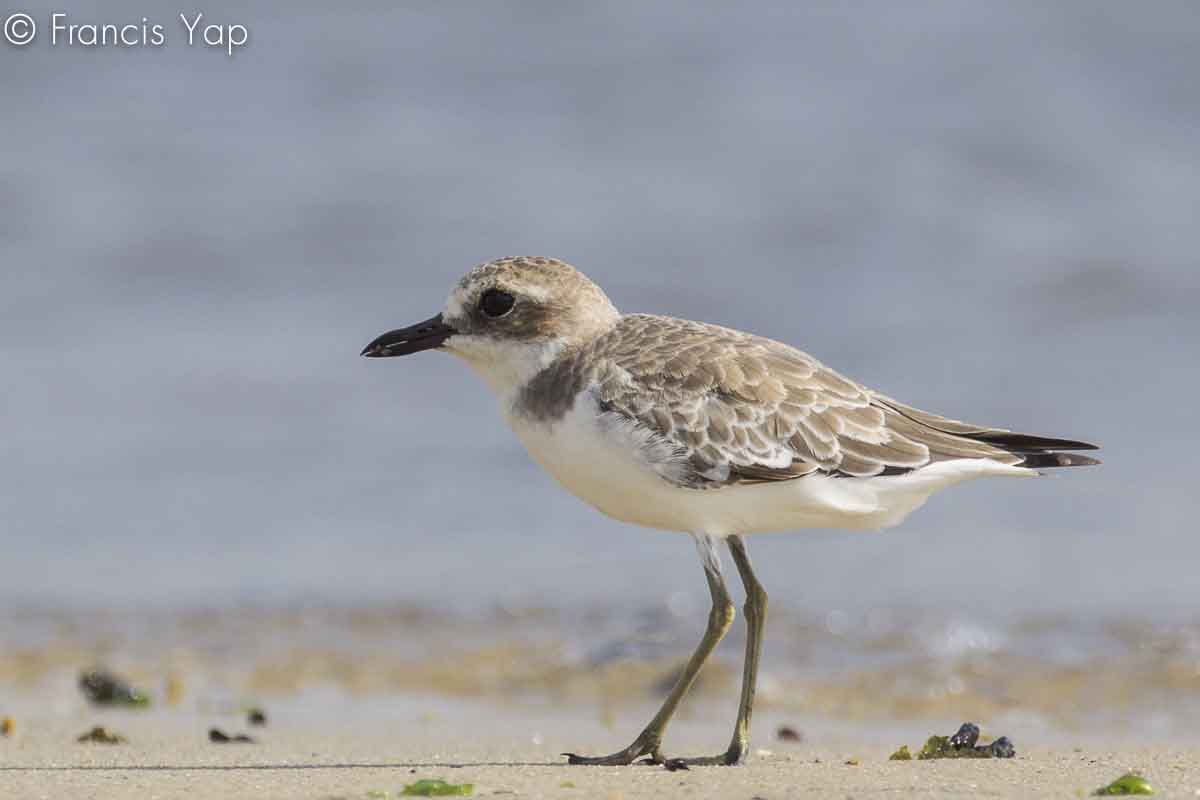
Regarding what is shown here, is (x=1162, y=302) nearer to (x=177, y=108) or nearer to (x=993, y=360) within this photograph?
(x=993, y=360)

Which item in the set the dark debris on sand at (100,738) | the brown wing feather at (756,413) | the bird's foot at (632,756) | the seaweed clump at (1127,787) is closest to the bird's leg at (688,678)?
the bird's foot at (632,756)

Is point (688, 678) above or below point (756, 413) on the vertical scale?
below

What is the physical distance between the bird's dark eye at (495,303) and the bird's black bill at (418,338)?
0.17 metres

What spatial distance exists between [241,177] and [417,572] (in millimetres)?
9168

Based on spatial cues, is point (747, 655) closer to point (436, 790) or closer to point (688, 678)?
point (688, 678)

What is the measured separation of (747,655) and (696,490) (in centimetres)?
77

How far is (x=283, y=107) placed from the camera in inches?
806

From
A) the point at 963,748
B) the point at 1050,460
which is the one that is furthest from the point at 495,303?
Result: the point at 963,748

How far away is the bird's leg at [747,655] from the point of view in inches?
261

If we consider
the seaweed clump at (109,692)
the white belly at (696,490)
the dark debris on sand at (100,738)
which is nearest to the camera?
the white belly at (696,490)

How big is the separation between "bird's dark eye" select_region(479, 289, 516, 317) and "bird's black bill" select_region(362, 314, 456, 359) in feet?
0.57

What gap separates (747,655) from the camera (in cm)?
678

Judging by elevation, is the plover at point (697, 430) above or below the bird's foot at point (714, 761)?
above

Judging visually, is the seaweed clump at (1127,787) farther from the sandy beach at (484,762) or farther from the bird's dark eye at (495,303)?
the bird's dark eye at (495,303)
